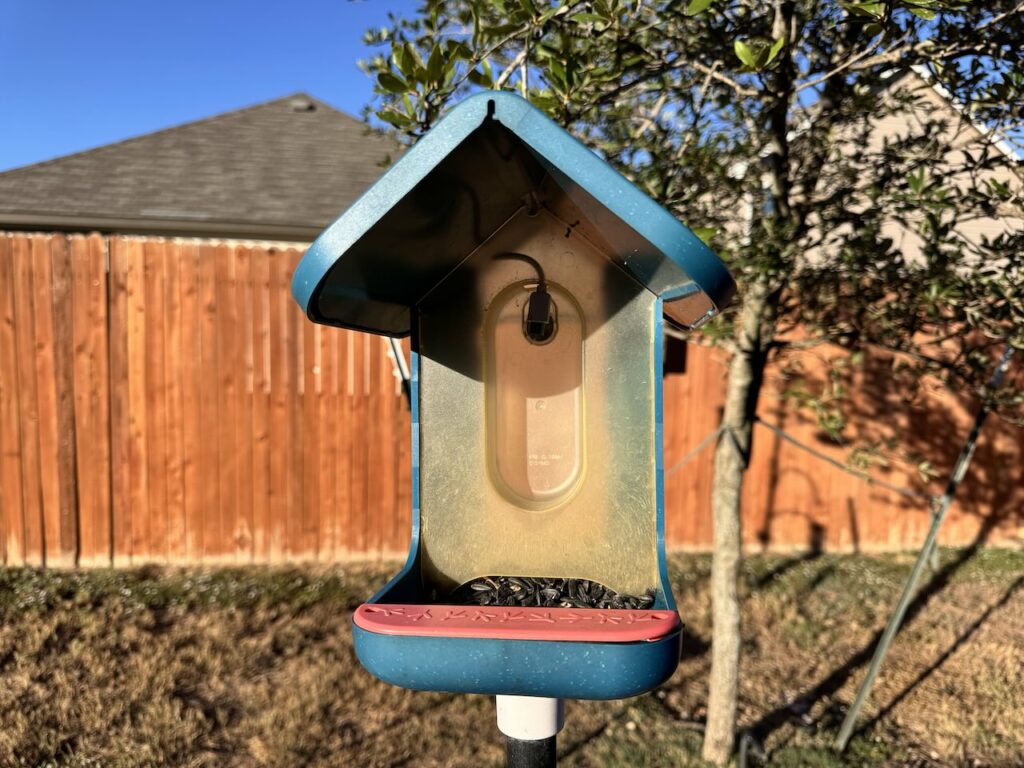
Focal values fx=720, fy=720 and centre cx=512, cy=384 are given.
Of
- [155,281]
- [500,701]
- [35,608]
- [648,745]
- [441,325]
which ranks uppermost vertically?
[155,281]

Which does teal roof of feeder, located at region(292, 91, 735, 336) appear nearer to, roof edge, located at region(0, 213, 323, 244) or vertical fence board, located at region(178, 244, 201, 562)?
vertical fence board, located at region(178, 244, 201, 562)

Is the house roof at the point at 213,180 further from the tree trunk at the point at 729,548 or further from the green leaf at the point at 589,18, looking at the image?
the green leaf at the point at 589,18

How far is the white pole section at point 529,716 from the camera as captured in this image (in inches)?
62.2

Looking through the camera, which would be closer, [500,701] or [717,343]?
[500,701]

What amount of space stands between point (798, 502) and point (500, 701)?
4909mm

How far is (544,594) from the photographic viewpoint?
1757mm

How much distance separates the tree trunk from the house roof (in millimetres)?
3800

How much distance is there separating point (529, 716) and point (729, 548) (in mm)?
1949

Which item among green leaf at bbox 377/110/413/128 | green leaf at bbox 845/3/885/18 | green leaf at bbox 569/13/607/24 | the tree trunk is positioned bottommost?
the tree trunk

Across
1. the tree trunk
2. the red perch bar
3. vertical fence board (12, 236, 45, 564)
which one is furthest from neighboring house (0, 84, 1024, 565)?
the red perch bar

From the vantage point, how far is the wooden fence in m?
4.90

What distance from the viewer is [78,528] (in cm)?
504

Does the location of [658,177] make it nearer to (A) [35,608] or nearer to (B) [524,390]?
(B) [524,390]

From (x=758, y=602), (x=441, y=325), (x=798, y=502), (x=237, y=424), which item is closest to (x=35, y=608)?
(x=237, y=424)
